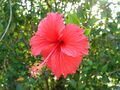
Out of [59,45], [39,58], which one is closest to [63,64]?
[59,45]

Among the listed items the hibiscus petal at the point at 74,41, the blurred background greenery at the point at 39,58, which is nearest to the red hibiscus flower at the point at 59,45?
the hibiscus petal at the point at 74,41

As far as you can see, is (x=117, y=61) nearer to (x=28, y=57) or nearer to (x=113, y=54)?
(x=113, y=54)

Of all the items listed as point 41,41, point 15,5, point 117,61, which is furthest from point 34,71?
point 15,5

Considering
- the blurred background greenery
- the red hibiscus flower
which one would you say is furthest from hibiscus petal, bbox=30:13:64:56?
the blurred background greenery

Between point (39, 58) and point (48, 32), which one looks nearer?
point (48, 32)

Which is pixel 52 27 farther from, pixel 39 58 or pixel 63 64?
pixel 39 58

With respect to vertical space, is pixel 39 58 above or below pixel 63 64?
below

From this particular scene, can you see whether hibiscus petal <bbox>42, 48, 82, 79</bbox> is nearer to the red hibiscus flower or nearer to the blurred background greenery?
the red hibiscus flower
